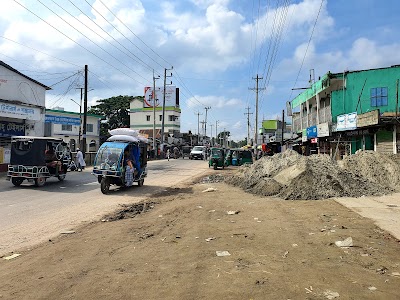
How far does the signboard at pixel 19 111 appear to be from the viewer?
920 inches

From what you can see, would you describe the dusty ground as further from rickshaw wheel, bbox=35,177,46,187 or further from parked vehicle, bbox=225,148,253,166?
parked vehicle, bbox=225,148,253,166

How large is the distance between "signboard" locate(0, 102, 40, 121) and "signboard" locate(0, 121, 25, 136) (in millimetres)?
1294

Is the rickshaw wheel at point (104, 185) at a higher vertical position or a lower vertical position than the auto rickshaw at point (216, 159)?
lower

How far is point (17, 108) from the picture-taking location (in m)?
24.6

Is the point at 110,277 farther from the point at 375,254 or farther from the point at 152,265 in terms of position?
the point at 375,254

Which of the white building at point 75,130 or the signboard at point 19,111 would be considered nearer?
the signboard at point 19,111

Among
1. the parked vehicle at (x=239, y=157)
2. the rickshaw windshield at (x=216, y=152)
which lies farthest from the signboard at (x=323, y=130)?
the parked vehicle at (x=239, y=157)

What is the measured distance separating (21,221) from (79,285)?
5.53 meters

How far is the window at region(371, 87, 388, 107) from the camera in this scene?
81.0ft

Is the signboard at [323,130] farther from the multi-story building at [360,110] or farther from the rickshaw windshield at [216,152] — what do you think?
the rickshaw windshield at [216,152]

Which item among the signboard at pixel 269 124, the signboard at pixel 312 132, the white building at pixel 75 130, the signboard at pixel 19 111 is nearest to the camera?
the signboard at pixel 19 111

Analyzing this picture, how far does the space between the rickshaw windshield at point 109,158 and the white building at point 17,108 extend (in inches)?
479

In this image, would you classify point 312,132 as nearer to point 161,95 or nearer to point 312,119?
point 312,119

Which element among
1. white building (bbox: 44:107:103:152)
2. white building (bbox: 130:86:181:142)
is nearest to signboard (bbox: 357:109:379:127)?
white building (bbox: 44:107:103:152)
